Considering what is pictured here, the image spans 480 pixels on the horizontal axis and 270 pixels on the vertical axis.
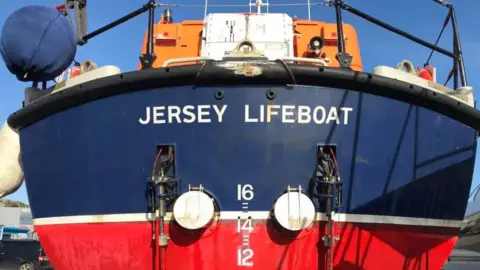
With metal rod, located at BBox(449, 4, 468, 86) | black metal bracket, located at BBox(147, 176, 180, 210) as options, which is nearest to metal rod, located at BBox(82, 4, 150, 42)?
black metal bracket, located at BBox(147, 176, 180, 210)

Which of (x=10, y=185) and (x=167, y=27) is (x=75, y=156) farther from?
(x=167, y=27)

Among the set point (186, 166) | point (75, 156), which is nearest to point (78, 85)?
point (75, 156)

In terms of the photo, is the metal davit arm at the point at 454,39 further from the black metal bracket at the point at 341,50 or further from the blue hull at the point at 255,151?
the blue hull at the point at 255,151

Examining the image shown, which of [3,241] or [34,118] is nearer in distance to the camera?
[34,118]

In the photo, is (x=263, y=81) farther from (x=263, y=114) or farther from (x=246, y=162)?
(x=246, y=162)

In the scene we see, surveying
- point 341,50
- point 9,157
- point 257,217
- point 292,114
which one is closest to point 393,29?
point 341,50

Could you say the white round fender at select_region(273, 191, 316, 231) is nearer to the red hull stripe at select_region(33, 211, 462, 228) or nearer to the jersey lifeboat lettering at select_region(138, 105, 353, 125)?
the red hull stripe at select_region(33, 211, 462, 228)

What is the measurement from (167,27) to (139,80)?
2.08 m

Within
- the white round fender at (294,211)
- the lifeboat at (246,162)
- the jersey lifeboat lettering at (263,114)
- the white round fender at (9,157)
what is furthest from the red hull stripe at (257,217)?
the white round fender at (9,157)

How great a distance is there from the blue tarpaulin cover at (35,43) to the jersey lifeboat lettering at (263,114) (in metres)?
1.02

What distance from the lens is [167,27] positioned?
5.99m

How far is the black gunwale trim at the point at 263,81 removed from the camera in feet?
13.1

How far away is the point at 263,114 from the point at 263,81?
9.6 inches

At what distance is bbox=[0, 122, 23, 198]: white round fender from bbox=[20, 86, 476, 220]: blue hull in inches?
49.2
